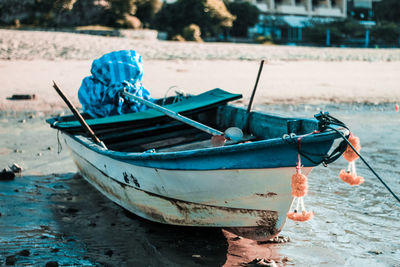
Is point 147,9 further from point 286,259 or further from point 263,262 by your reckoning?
point 263,262

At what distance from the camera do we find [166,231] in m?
5.22

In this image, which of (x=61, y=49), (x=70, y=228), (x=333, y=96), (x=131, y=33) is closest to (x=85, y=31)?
(x=131, y=33)

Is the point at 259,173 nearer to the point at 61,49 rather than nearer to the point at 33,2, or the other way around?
the point at 61,49

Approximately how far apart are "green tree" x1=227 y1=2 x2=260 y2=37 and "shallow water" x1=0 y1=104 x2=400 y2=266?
29.1m

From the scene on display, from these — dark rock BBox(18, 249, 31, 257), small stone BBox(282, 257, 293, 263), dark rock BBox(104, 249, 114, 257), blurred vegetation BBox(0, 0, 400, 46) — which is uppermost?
blurred vegetation BBox(0, 0, 400, 46)

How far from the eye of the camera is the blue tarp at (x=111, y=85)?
697cm

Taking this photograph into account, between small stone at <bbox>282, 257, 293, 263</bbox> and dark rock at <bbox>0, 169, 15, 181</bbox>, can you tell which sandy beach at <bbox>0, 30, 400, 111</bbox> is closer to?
dark rock at <bbox>0, 169, 15, 181</bbox>

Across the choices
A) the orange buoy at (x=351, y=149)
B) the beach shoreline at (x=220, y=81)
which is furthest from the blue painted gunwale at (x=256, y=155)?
the beach shoreline at (x=220, y=81)

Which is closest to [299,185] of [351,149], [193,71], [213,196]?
[351,149]

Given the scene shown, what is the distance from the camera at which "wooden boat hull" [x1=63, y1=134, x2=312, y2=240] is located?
13.4 feet

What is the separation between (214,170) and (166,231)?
146 centimetres

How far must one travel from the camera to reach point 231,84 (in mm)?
14320

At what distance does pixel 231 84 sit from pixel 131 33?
11634mm

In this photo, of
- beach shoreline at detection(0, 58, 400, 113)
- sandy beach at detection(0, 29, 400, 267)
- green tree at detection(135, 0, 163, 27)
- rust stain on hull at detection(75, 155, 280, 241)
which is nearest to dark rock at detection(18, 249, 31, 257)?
sandy beach at detection(0, 29, 400, 267)
